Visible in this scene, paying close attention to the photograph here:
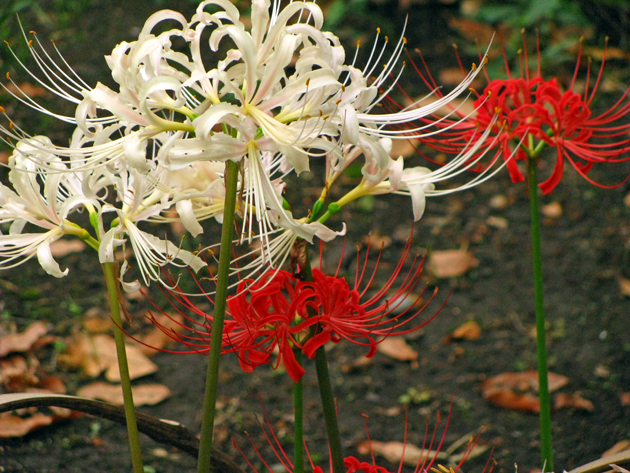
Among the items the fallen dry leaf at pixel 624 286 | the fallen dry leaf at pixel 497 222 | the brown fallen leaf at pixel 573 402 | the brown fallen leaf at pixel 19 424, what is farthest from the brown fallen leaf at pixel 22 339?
the fallen dry leaf at pixel 624 286

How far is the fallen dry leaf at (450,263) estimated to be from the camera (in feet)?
8.06

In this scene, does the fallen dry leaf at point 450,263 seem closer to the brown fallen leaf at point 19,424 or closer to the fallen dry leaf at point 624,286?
the fallen dry leaf at point 624,286

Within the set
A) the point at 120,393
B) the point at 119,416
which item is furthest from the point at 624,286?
the point at 119,416

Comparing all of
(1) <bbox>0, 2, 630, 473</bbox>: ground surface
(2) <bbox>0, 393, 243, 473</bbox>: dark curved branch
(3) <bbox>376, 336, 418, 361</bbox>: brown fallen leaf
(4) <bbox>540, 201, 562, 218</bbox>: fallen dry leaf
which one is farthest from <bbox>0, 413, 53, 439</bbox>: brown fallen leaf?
(4) <bbox>540, 201, 562, 218</bbox>: fallen dry leaf

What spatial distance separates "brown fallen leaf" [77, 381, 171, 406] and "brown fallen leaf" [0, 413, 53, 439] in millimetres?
211

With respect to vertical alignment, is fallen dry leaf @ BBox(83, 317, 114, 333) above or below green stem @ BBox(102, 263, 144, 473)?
above

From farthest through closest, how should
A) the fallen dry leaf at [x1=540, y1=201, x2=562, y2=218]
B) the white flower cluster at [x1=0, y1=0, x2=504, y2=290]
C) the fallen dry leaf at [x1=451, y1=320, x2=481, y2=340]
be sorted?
the fallen dry leaf at [x1=540, y1=201, x2=562, y2=218]
the fallen dry leaf at [x1=451, y1=320, x2=481, y2=340]
the white flower cluster at [x1=0, y1=0, x2=504, y2=290]

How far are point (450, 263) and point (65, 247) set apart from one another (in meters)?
1.36

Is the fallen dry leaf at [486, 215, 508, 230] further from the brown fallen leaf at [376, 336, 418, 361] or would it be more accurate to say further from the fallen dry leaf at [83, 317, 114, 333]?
the fallen dry leaf at [83, 317, 114, 333]

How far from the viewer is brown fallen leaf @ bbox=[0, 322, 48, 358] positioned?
180cm

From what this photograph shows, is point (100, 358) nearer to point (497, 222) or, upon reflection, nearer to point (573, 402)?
point (573, 402)

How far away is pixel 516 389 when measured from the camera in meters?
1.99

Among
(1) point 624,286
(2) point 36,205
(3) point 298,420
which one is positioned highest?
(1) point 624,286

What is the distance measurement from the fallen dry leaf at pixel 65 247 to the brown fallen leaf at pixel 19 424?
772mm
